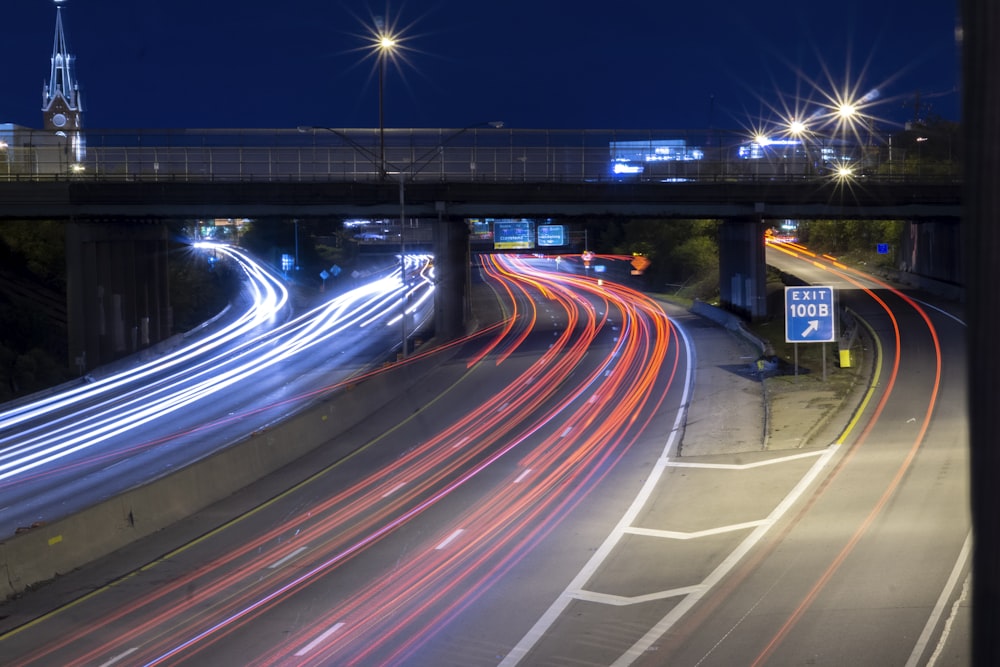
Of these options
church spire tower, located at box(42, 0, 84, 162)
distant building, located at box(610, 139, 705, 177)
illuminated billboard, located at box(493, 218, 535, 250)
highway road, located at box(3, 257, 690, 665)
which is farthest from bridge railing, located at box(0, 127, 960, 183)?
church spire tower, located at box(42, 0, 84, 162)

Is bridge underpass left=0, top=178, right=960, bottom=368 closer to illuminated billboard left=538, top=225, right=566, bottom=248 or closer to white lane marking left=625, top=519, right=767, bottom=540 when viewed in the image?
white lane marking left=625, top=519, right=767, bottom=540

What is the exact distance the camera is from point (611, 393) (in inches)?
1606

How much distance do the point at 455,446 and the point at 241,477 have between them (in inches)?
265

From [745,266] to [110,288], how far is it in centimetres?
3336

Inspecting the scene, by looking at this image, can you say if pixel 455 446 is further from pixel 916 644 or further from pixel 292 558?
pixel 916 644

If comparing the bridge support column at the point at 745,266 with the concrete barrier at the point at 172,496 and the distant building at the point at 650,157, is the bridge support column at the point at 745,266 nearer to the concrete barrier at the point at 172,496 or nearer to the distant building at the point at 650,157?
the distant building at the point at 650,157

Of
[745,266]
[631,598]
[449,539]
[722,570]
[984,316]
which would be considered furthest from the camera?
[745,266]

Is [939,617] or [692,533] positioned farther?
[692,533]

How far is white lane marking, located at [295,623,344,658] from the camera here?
15.1m

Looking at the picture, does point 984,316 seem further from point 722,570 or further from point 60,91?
point 60,91

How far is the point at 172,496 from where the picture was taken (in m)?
24.2

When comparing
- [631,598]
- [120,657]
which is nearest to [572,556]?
[631,598]

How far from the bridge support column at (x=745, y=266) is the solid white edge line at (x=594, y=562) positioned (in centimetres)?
2656

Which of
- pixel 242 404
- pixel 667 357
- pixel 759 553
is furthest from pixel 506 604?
pixel 667 357
